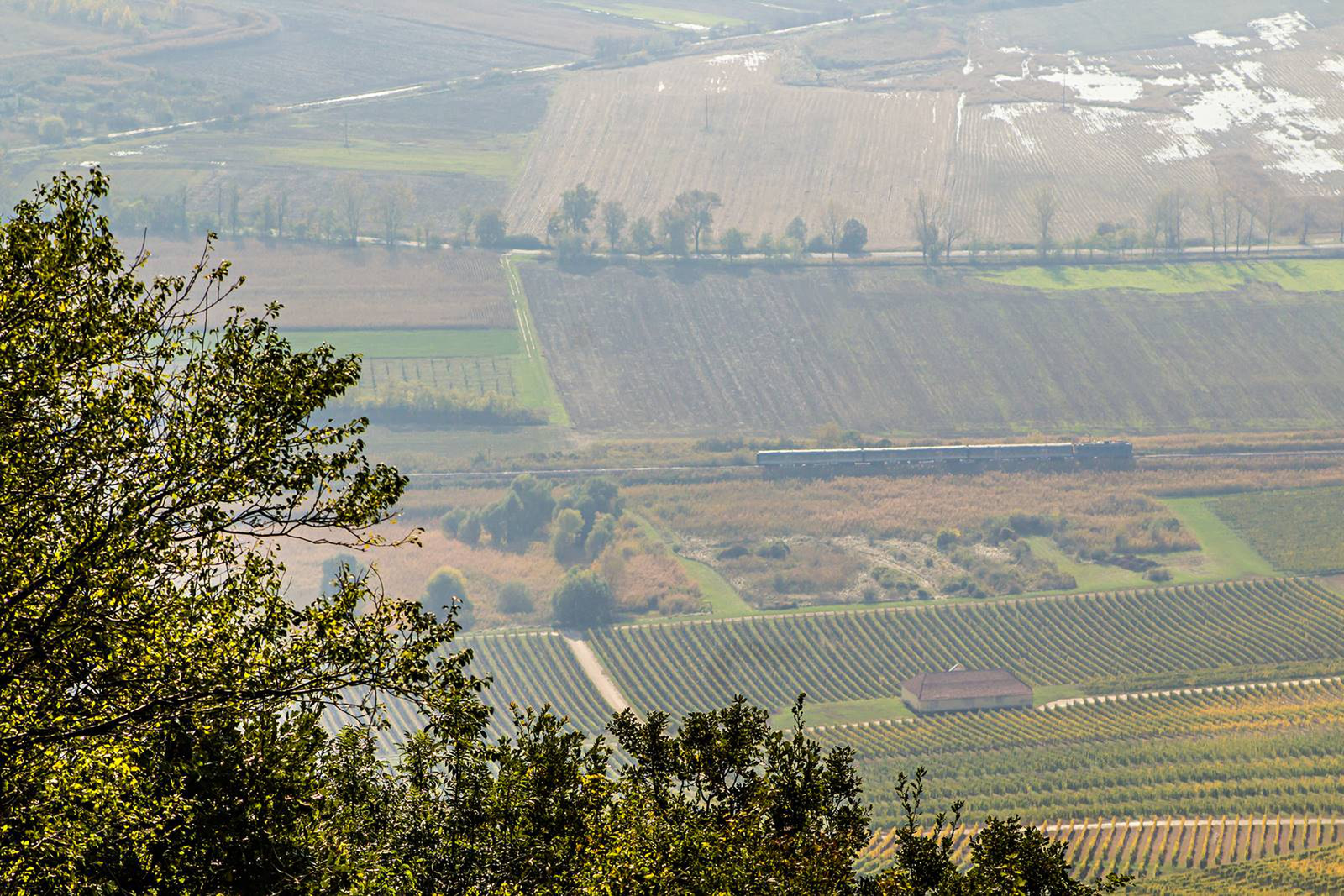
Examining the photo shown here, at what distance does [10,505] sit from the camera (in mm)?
18391

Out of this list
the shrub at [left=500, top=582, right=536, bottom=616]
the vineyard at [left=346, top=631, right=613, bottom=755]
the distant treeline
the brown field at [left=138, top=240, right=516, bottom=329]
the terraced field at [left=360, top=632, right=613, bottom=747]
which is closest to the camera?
the vineyard at [left=346, top=631, right=613, bottom=755]

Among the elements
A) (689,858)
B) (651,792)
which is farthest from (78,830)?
(651,792)

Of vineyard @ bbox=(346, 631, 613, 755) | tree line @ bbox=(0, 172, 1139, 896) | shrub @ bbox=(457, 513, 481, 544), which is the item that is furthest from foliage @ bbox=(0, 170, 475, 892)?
shrub @ bbox=(457, 513, 481, 544)

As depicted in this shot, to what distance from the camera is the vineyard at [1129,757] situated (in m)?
95.3

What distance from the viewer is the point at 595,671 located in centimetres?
12225

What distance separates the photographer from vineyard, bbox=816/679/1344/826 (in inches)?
3752

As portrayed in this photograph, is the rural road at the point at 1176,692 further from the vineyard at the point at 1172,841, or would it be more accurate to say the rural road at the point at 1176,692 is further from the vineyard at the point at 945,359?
the vineyard at the point at 945,359

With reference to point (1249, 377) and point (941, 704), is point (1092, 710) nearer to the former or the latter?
point (941, 704)

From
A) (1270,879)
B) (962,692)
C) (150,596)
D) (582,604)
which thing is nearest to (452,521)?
(582,604)

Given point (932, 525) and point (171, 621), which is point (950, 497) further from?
point (171, 621)

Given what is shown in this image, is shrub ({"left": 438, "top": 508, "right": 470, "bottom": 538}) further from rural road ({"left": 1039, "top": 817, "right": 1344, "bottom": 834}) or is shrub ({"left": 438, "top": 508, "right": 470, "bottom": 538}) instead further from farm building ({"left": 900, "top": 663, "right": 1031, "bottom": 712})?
rural road ({"left": 1039, "top": 817, "right": 1344, "bottom": 834})

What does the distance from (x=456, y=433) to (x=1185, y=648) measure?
78.9 metres

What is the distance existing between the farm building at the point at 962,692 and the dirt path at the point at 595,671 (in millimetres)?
21763

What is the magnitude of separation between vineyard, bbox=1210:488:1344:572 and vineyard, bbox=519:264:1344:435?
18771 mm
